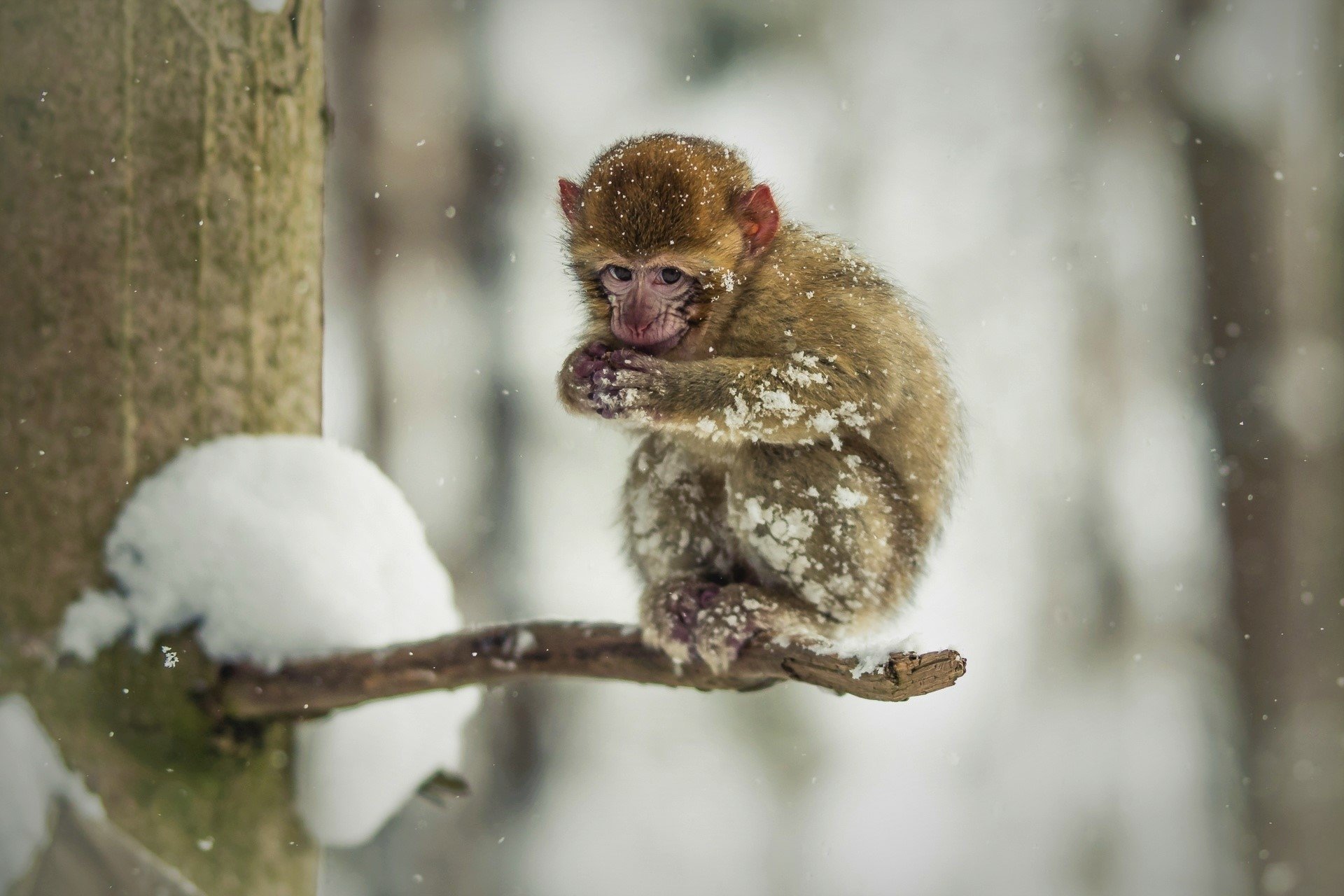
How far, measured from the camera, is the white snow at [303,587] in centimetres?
267

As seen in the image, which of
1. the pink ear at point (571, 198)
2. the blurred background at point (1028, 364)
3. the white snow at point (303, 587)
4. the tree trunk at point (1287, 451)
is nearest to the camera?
the white snow at point (303, 587)

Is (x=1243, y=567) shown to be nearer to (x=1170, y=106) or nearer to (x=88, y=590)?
(x=1170, y=106)

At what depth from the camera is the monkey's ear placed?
3072 mm

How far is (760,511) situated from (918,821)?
4521mm

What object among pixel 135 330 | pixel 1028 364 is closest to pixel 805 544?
pixel 135 330

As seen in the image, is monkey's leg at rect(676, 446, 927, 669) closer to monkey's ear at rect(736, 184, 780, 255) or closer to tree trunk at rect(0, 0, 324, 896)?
monkey's ear at rect(736, 184, 780, 255)

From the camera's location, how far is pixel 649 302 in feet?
9.87

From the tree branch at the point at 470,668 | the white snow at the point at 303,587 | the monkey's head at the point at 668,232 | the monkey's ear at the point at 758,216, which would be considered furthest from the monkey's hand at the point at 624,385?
the white snow at the point at 303,587

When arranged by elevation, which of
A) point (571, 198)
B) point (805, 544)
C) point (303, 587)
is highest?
point (571, 198)

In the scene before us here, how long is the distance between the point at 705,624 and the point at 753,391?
25.8 inches

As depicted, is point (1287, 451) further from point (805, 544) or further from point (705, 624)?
point (705, 624)

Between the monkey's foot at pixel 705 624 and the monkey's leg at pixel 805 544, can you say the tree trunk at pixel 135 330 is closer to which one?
the monkey's foot at pixel 705 624

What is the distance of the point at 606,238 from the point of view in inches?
118

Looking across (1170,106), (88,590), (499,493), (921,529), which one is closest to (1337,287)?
(1170,106)
